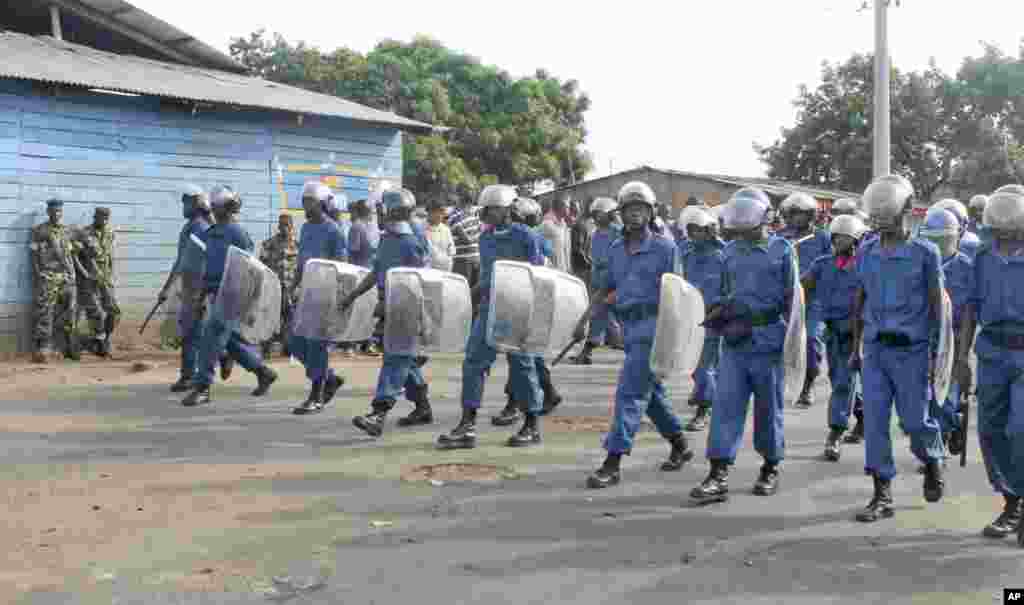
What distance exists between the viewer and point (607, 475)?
23.6 ft

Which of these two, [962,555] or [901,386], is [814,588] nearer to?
[962,555]

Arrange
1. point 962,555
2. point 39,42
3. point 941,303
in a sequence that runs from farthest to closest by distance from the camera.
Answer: point 39,42
point 941,303
point 962,555

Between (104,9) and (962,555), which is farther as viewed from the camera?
(104,9)

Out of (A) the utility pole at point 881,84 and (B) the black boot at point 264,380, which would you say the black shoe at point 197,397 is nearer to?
(B) the black boot at point 264,380

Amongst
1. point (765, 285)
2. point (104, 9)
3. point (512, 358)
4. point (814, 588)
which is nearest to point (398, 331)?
point (512, 358)

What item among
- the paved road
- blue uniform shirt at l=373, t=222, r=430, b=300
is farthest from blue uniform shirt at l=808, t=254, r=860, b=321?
blue uniform shirt at l=373, t=222, r=430, b=300

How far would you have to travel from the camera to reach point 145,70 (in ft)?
55.9

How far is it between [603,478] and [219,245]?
4.92 meters

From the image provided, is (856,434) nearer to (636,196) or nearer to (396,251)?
(636,196)

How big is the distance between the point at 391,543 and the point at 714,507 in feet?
6.50

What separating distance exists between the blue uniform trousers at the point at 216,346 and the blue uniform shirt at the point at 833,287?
501 cm

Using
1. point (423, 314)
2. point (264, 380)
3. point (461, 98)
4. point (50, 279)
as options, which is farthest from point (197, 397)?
point (461, 98)

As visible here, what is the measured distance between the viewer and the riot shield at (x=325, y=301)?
9859 millimetres

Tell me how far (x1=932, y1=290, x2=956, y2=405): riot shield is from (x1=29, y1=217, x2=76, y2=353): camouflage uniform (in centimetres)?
1093
